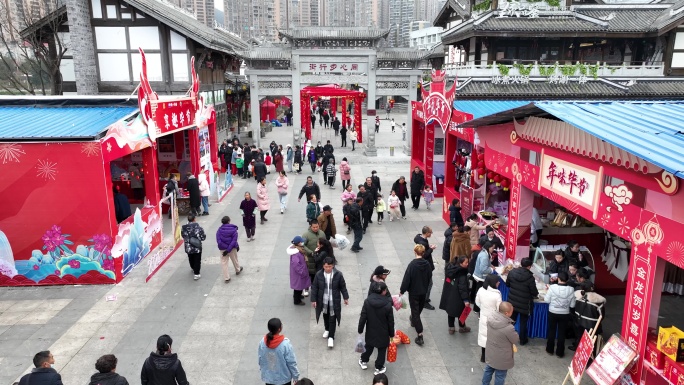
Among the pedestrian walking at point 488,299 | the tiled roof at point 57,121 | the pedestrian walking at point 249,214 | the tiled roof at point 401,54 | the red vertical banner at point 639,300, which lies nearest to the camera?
the red vertical banner at point 639,300

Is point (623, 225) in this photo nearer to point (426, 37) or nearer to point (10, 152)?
point (10, 152)

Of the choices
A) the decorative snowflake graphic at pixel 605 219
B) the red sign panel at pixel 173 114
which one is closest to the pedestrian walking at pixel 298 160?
the red sign panel at pixel 173 114

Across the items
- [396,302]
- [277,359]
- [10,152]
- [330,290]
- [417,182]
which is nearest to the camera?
[277,359]

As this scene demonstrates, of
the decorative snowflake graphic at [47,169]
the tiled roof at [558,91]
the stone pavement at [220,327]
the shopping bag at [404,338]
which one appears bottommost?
the stone pavement at [220,327]

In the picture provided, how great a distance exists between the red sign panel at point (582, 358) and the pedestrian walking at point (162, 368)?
483cm

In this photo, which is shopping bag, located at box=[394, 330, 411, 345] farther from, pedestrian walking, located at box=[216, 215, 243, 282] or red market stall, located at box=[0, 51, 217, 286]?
red market stall, located at box=[0, 51, 217, 286]

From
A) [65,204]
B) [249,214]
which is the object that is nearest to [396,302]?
[249,214]

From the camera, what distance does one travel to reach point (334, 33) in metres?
29.6

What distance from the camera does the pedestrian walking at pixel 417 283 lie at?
7.43 metres

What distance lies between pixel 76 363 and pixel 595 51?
25.8 meters

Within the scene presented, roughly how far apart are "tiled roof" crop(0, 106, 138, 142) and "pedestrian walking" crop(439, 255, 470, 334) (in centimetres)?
724

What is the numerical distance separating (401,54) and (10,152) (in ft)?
85.4

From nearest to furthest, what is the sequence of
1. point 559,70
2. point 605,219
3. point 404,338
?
point 605,219, point 404,338, point 559,70

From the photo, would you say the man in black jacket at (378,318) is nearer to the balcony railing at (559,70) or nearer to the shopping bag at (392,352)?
the shopping bag at (392,352)
